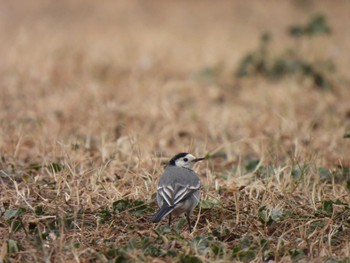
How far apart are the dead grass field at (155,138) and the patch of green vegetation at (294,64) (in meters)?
0.20

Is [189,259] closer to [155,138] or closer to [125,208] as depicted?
[125,208]

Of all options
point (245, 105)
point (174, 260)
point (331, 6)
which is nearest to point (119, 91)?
point (245, 105)

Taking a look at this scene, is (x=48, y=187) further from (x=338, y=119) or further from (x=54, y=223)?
(x=338, y=119)

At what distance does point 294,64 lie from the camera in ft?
38.9

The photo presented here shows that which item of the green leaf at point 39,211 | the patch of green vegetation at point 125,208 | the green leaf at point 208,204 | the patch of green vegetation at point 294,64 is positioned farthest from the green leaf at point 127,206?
the patch of green vegetation at point 294,64

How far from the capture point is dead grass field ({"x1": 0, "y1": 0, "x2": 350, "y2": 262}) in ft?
16.9

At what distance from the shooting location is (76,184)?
242 inches

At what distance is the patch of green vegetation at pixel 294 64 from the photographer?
11492 millimetres

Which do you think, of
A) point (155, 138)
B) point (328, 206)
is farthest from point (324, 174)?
point (155, 138)

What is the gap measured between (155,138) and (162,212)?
3513 millimetres

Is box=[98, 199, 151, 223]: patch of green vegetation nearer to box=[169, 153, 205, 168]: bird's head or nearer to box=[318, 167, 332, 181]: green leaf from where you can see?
box=[169, 153, 205, 168]: bird's head

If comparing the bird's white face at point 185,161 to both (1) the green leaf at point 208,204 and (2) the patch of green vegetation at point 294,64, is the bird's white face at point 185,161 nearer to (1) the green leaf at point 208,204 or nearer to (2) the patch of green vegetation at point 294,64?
(1) the green leaf at point 208,204

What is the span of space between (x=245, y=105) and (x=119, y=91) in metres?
1.68

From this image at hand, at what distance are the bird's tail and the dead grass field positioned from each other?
0.11 meters
